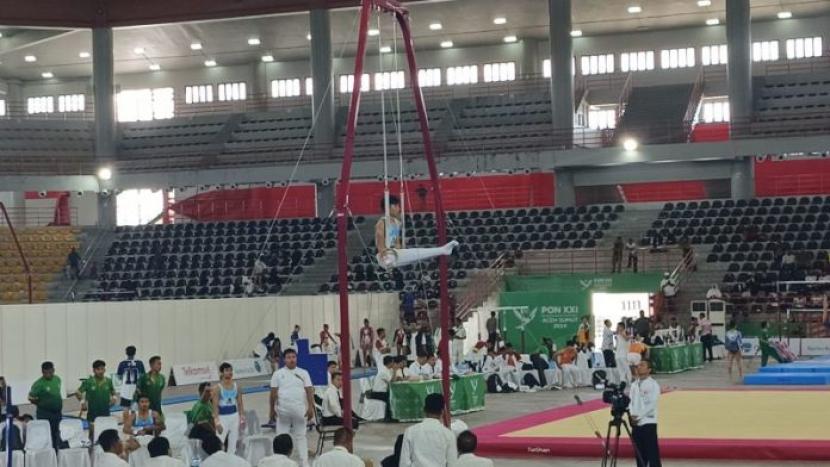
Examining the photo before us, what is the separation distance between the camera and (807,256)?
3878cm

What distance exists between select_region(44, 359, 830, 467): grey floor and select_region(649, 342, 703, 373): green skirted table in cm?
41

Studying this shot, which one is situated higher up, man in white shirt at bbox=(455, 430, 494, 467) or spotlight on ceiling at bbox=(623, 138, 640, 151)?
spotlight on ceiling at bbox=(623, 138, 640, 151)

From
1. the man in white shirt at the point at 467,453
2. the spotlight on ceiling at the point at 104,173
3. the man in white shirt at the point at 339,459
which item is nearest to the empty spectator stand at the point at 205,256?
the spotlight on ceiling at the point at 104,173

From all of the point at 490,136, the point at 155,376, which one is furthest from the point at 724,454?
the point at 490,136

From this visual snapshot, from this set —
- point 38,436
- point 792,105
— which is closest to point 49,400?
point 38,436

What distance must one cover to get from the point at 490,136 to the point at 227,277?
1146cm

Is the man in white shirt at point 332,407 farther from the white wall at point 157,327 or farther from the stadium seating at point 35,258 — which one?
the stadium seating at point 35,258

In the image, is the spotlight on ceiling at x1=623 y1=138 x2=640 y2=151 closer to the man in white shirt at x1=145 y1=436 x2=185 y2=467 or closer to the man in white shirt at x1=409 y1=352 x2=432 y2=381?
the man in white shirt at x1=409 y1=352 x2=432 y2=381

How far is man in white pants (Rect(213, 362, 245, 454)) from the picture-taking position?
1748cm

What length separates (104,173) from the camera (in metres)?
49.5

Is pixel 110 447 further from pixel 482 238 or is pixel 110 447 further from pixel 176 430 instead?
pixel 482 238

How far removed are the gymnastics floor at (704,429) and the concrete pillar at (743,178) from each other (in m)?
20.3

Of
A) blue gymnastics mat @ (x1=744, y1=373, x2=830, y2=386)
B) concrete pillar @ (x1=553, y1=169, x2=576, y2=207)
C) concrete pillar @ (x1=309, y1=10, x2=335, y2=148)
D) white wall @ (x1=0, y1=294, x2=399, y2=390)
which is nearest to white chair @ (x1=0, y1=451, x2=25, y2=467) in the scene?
white wall @ (x1=0, y1=294, x2=399, y2=390)

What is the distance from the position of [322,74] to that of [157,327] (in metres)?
17.2
